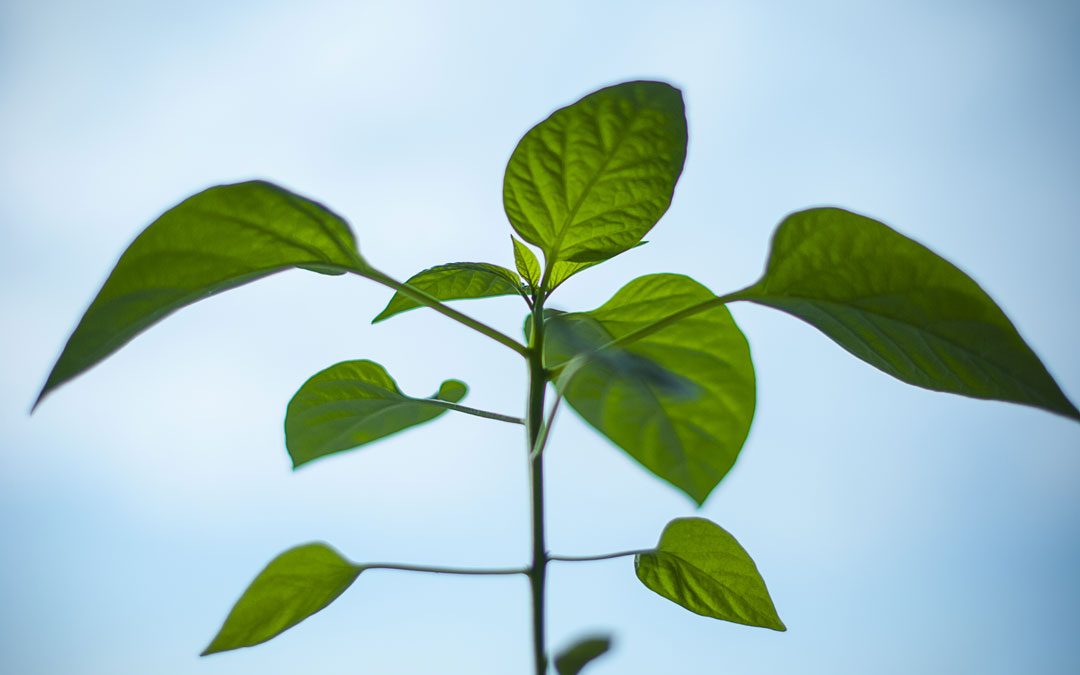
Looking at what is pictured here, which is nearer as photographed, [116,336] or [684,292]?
[116,336]

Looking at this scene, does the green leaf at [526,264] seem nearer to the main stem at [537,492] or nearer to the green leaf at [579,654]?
the main stem at [537,492]

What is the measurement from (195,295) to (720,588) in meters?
0.27

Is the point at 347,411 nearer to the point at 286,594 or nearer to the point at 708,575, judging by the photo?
the point at 286,594

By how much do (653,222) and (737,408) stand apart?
10 cm

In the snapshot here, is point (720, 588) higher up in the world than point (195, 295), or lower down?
lower down

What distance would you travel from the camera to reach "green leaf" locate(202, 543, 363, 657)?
0.33m

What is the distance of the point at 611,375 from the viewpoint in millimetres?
274

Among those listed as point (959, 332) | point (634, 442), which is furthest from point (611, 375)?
point (959, 332)

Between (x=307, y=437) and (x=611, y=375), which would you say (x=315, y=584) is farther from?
(x=611, y=375)

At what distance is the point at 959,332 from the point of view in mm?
293

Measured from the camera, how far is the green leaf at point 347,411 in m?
0.33

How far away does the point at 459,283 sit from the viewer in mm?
400

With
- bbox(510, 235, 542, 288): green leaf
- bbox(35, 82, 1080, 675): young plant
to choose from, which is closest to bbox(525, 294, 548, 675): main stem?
bbox(35, 82, 1080, 675): young plant

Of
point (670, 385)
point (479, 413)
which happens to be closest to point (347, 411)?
point (479, 413)
